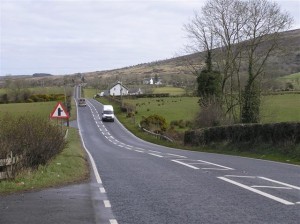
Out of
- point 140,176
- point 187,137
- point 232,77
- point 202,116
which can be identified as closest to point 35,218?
point 140,176

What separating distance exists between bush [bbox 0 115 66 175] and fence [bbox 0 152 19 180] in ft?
0.65

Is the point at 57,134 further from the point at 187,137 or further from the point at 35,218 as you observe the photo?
the point at 187,137

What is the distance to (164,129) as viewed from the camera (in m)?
61.1

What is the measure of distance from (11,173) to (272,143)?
16298 mm

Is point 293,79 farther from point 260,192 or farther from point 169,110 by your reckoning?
point 260,192

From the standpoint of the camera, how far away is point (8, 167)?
1286cm

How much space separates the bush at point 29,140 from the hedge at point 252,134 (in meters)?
13.0

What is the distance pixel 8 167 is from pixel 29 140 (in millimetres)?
1271

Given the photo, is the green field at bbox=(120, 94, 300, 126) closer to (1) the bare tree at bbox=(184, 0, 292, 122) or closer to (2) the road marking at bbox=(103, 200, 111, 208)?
(1) the bare tree at bbox=(184, 0, 292, 122)

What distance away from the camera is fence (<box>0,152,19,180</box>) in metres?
12.6

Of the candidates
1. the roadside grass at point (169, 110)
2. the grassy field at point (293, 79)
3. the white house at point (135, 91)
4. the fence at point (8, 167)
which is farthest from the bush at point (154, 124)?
the white house at point (135, 91)

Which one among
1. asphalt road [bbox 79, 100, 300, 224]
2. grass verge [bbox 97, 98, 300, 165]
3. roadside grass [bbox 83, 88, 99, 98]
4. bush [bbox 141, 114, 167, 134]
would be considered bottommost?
bush [bbox 141, 114, 167, 134]

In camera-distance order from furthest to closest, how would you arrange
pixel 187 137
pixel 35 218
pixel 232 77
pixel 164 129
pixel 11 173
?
pixel 164 129, pixel 232 77, pixel 187 137, pixel 11 173, pixel 35 218

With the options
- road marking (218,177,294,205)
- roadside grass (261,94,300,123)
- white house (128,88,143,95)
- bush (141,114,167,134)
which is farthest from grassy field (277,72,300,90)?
road marking (218,177,294,205)
